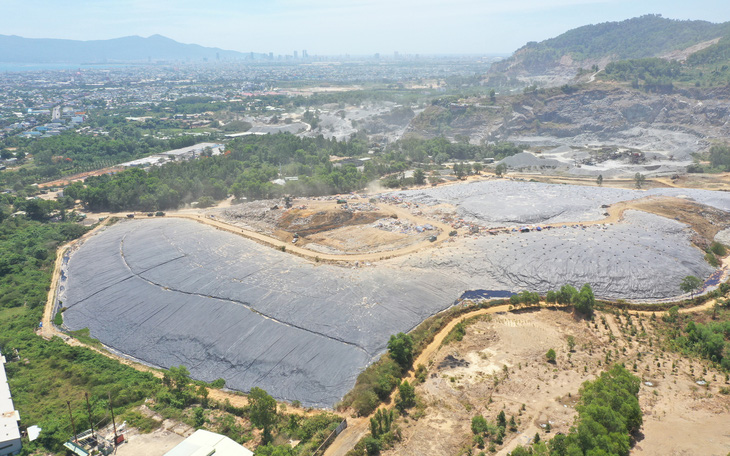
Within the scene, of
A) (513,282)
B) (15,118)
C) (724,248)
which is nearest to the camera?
(513,282)

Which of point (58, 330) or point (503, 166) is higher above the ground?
point (503, 166)

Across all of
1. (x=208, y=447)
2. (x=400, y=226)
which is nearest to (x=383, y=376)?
(x=208, y=447)

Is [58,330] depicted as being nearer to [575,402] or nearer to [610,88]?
[575,402]

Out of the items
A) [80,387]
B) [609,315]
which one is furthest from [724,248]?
[80,387]

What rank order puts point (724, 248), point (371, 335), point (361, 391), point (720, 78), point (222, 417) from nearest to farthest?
point (222, 417)
point (361, 391)
point (371, 335)
point (724, 248)
point (720, 78)

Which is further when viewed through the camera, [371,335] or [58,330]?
[58,330]

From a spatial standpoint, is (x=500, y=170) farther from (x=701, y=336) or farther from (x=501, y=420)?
(x=501, y=420)

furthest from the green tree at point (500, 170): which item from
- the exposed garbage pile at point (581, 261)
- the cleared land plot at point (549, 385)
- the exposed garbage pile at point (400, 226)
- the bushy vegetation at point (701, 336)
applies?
the cleared land plot at point (549, 385)

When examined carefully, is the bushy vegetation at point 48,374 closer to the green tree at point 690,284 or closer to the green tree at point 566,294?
the green tree at point 566,294
